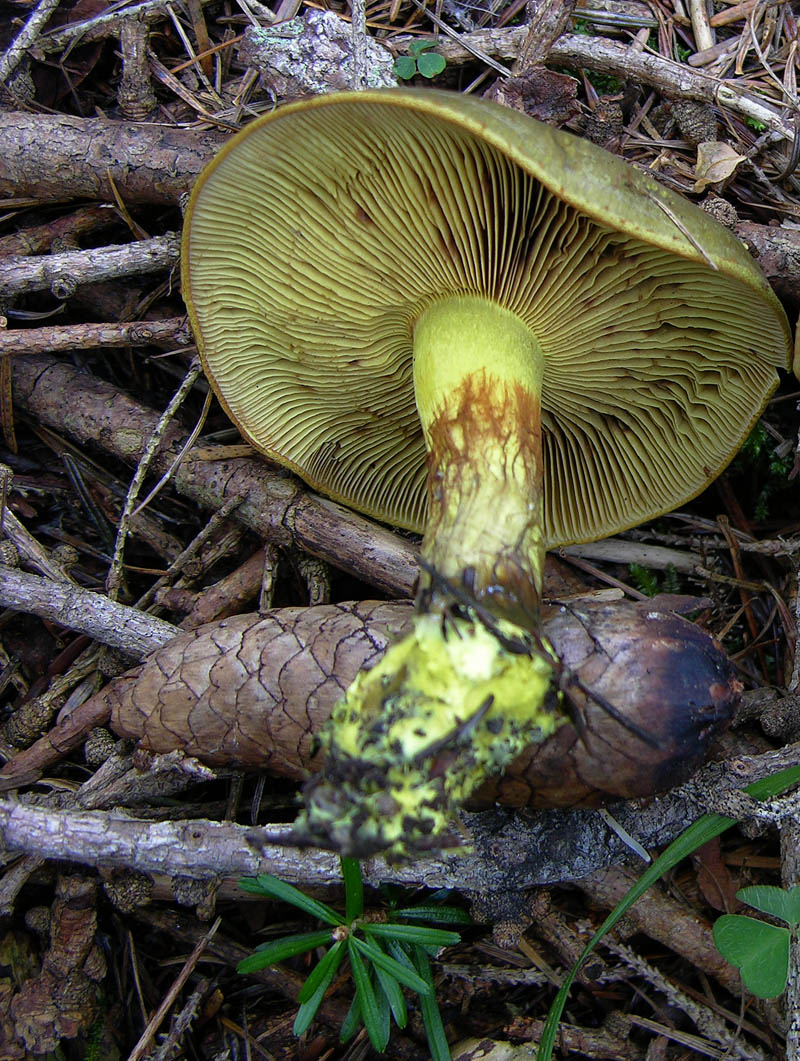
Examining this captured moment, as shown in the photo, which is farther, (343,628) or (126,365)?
(126,365)

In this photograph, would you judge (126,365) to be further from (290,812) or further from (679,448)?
(679,448)

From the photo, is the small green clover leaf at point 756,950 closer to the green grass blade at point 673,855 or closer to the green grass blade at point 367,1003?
the green grass blade at point 673,855

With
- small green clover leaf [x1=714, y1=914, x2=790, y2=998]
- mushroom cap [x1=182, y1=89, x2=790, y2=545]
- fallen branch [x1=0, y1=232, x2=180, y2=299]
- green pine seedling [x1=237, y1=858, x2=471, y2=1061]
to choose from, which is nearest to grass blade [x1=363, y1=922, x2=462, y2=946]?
green pine seedling [x1=237, y1=858, x2=471, y2=1061]

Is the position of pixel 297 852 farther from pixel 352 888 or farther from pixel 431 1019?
pixel 431 1019

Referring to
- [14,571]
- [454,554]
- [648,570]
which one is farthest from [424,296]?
[14,571]

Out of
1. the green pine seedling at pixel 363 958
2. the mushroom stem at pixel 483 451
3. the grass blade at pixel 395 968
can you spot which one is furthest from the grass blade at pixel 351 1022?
the mushroom stem at pixel 483 451

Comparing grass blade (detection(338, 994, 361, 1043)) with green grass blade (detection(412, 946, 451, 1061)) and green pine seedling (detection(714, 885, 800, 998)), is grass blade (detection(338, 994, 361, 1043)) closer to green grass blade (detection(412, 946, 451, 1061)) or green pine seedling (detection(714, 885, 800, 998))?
green grass blade (detection(412, 946, 451, 1061))

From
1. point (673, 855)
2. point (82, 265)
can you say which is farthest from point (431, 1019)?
point (82, 265)
